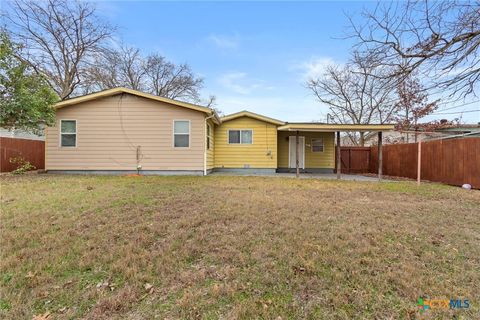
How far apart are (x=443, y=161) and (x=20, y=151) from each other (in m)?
19.0

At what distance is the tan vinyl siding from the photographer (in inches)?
442

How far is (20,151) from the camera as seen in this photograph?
42.6 feet

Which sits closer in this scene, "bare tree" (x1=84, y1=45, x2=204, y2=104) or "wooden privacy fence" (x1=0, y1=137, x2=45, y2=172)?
"wooden privacy fence" (x1=0, y1=137, x2=45, y2=172)

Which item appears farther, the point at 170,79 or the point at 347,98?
the point at 170,79

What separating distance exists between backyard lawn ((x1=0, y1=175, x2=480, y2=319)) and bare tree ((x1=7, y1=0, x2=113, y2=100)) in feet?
52.5

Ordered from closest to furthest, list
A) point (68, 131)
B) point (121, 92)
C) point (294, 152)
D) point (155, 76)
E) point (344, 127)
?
point (344, 127)
point (121, 92)
point (68, 131)
point (294, 152)
point (155, 76)

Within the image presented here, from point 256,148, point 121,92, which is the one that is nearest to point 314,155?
point 256,148

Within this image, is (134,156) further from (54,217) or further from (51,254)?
(51,254)

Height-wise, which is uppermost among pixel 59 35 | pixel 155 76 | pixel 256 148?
pixel 155 76

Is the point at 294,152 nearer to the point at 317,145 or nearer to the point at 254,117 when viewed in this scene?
the point at 317,145

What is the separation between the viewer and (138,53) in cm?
2569

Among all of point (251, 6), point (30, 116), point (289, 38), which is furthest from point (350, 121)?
point (30, 116)

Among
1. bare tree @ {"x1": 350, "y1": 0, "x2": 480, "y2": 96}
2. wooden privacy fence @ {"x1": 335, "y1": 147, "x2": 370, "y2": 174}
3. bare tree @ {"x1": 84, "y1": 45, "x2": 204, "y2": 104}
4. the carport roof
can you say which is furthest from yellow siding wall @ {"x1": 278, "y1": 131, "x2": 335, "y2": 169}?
bare tree @ {"x1": 84, "y1": 45, "x2": 204, "y2": 104}

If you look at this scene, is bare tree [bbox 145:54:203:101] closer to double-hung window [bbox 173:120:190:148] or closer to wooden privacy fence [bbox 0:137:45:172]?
wooden privacy fence [bbox 0:137:45:172]
